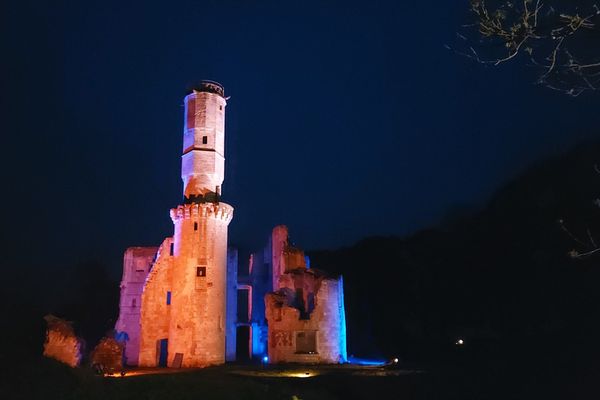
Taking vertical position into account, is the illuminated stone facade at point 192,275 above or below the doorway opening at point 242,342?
above

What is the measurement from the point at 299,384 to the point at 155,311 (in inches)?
611

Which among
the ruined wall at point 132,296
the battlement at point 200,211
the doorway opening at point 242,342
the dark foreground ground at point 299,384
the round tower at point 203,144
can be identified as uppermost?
the round tower at point 203,144

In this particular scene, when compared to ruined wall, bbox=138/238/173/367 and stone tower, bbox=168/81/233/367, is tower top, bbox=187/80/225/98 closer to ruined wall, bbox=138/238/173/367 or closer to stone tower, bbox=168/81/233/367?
stone tower, bbox=168/81/233/367

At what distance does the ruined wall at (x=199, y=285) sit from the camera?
3275cm

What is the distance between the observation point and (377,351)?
2062 inches

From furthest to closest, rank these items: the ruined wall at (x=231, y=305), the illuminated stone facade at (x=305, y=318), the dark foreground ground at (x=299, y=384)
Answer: the ruined wall at (x=231, y=305), the illuminated stone facade at (x=305, y=318), the dark foreground ground at (x=299, y=384)

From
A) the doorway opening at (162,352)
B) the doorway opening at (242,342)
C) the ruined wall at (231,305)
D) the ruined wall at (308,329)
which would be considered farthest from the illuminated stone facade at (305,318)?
the doorway opening at (242,342)

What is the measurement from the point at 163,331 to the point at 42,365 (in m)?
18.0

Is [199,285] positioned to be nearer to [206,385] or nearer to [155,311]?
[155,311]

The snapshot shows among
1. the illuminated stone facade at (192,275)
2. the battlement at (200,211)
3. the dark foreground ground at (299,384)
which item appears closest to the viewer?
the dark foreground ground at (299,384)

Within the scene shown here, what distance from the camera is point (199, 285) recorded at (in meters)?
33.8

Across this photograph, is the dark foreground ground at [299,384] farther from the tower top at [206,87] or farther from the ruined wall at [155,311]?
the tower top at [206,87]

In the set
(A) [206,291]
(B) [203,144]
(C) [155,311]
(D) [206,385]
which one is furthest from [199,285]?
(D) [206,385]

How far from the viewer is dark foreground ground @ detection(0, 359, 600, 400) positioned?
16.2 metres
